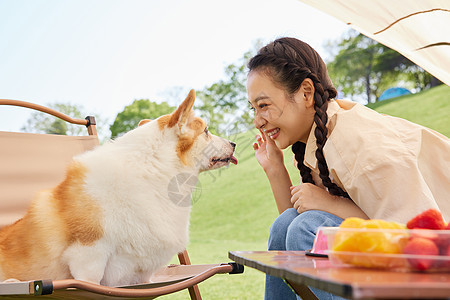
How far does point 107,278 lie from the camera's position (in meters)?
1.36

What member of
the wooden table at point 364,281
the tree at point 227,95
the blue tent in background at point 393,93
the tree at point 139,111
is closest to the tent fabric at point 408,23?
the wooden table at point 364,281

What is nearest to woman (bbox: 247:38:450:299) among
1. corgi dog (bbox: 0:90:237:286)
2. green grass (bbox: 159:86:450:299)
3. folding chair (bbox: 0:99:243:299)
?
corgi dog (bbox: 0:90:237:286)

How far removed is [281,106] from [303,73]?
133 mm

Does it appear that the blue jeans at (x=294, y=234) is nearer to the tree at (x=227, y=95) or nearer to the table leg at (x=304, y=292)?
the table leg at (x=304, y=292)

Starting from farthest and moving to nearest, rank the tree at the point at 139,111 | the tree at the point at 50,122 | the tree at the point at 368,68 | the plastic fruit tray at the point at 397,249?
1. the tree at the point at 368,68
2. the tree at the point at 139,111
3. the tree at the point at 50,122
4. the plastic fruit tray at the point at 397,249

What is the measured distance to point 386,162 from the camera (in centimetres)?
117

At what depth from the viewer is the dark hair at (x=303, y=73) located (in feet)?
4.64

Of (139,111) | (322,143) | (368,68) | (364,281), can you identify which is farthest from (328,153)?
(368,68)

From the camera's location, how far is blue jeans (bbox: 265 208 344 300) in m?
1.25

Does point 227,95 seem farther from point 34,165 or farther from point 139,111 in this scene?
point 34,165

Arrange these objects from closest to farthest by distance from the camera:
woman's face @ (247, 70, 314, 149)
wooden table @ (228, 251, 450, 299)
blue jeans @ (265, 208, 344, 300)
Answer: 1. wooden table @ (228, 251, 450, 299)
2. blue jeans @ (265, 208, 344, 300)
3. woman's face @ (247, 70, 314, 149)

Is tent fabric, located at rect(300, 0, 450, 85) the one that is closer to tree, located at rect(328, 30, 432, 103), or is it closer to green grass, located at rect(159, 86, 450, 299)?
green grass, located at rect(159, 86, 450, 299)

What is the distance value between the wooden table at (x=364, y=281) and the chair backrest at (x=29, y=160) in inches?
55.8

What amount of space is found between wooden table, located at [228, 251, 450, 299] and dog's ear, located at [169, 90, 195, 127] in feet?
2.49
